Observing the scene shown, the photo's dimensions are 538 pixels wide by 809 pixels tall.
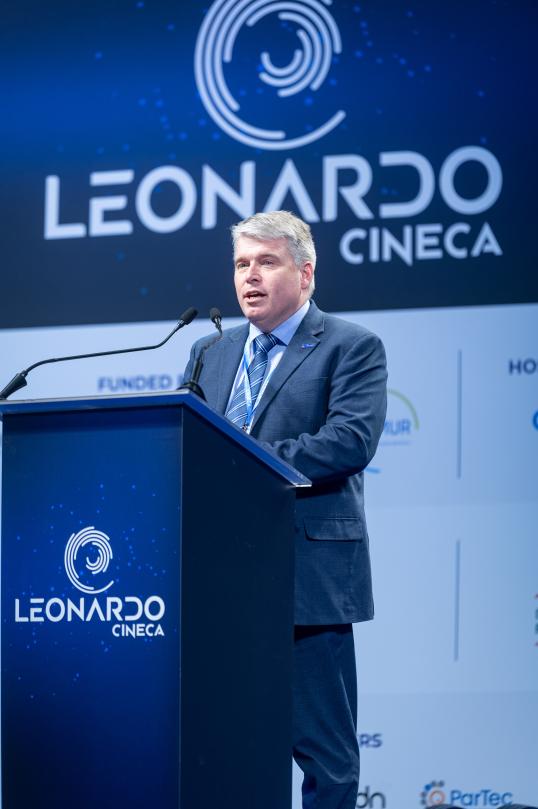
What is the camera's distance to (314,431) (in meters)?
2.93

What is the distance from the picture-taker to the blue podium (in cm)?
205

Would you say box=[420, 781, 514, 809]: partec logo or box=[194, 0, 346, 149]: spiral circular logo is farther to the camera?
box=[194, 0, 346, 149]: spiral circular logo

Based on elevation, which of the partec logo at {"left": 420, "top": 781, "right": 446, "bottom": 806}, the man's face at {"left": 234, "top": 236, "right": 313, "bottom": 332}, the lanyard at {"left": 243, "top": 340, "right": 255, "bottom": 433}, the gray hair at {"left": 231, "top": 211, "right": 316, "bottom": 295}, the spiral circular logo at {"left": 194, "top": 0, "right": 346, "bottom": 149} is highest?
the spiral circular logo at {"left": 194, "top": 0, "right": 346, "bottom": 149}

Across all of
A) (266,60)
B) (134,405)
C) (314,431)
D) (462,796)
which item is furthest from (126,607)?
(266,60)

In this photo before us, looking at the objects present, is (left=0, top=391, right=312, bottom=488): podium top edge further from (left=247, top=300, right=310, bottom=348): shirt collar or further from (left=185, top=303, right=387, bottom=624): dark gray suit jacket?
(left=247, top=300, right=310, bottom=348): shirt collar

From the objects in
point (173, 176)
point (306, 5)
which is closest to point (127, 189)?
point (173, 176)

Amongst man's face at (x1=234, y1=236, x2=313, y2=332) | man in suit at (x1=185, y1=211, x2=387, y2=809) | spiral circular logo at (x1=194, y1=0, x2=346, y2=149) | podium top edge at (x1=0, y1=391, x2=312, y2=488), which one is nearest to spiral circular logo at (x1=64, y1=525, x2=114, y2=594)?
podium top edge at (x1=0, y1=391, x2=312, y2=488)

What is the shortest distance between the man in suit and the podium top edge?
0.54 metres

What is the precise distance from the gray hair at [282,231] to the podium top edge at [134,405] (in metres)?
0.94

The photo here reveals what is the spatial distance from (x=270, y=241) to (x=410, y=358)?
4.60 feet

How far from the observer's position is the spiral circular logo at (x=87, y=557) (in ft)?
6.89

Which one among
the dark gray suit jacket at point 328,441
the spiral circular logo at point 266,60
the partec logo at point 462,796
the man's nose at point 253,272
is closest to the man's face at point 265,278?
the man's nose at point 253,272

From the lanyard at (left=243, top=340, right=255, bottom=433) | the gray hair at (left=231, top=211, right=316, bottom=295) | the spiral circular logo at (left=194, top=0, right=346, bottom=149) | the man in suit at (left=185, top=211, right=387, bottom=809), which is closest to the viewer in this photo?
the man in suit at (left=185, top=211, right=387, bottom=809)

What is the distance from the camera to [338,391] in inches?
115
